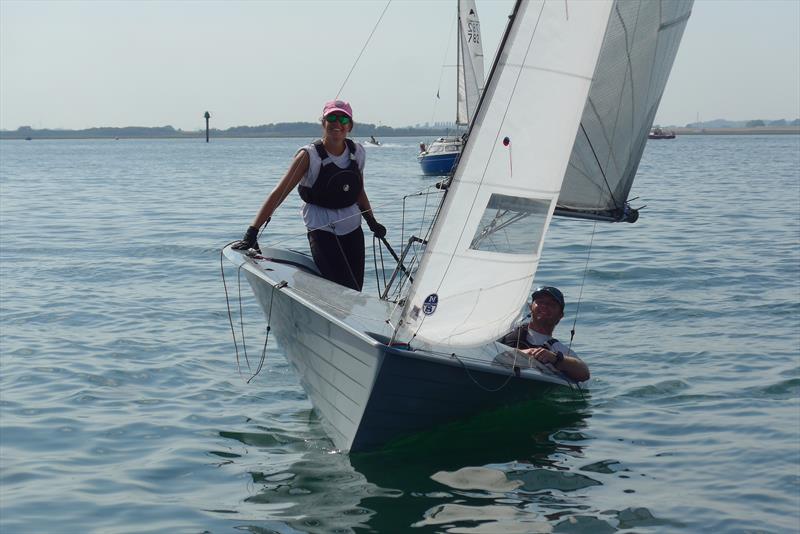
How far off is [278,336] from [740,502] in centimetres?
363

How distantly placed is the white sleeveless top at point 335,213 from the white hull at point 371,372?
20.1 inches

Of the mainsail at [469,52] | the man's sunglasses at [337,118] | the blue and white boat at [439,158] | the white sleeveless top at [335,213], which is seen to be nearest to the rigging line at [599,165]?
the white sleeveless top at [335,213]

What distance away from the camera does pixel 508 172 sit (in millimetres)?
6645

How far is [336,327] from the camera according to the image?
6742 mm

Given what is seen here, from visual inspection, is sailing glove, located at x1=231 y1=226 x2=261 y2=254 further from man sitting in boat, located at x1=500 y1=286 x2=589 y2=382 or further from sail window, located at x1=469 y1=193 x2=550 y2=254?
man sitting in boat, located at x1=500 y1=286 x2=589 y2=382

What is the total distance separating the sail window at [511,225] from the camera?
260 inches

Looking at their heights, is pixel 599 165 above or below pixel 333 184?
above

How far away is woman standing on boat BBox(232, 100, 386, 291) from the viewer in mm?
7715

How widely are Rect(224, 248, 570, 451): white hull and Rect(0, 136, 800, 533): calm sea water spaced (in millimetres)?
298

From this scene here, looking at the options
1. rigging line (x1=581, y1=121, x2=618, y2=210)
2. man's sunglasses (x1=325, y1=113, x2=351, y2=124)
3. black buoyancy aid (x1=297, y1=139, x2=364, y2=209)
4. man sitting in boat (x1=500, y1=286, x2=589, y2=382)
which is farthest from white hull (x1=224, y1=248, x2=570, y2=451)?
rigging line (x1=581, y1=121, x2=618, y2=210)

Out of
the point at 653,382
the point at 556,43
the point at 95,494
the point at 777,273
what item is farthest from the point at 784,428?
the point at 777,273

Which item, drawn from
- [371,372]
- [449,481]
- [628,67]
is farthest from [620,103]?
[371,372]

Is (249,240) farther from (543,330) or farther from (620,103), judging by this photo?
(620,103)

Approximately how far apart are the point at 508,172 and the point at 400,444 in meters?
1.99
